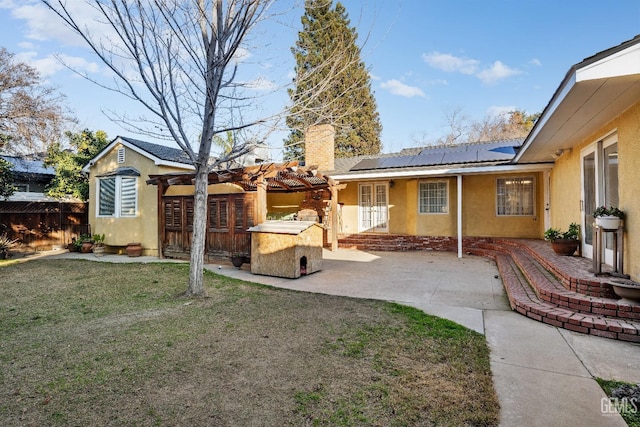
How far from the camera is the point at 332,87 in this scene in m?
7.66

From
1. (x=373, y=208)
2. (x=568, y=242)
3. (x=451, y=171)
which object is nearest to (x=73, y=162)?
(x=373, y=208)

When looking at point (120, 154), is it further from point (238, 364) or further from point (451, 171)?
point (238, 364)

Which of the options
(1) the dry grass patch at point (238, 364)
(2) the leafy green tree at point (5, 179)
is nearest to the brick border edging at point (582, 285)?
(1) the dry grass patch at point (238, 364)

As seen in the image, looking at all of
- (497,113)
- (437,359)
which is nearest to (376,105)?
(497,113)

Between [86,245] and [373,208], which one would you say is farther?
[373,208]

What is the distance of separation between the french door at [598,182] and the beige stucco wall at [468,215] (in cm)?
463

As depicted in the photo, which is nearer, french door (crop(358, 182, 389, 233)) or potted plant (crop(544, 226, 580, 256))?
potted plant (crop(544, 226, 580, 256))

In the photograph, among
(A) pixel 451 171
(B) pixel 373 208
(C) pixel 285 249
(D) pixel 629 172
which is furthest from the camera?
(B) pixel 373 208

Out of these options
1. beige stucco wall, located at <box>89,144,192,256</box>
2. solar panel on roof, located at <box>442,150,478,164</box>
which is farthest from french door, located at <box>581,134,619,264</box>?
beige stucco wall, located at <box>89,144,192,256</box>

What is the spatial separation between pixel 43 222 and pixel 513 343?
1696 centimetres

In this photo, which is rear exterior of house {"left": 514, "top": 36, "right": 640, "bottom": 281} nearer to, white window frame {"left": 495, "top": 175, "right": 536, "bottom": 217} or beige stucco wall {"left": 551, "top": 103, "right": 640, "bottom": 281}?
beige stucco wall {"left": 551, "top": 103, "right": 640, "bottom": 281}

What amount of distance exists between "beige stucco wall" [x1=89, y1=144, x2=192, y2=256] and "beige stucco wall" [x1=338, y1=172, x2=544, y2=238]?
896 centimetres

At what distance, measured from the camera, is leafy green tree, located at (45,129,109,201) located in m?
15.2

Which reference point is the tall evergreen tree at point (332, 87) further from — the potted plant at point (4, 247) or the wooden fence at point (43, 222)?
the potted plant at point (4, 247)
